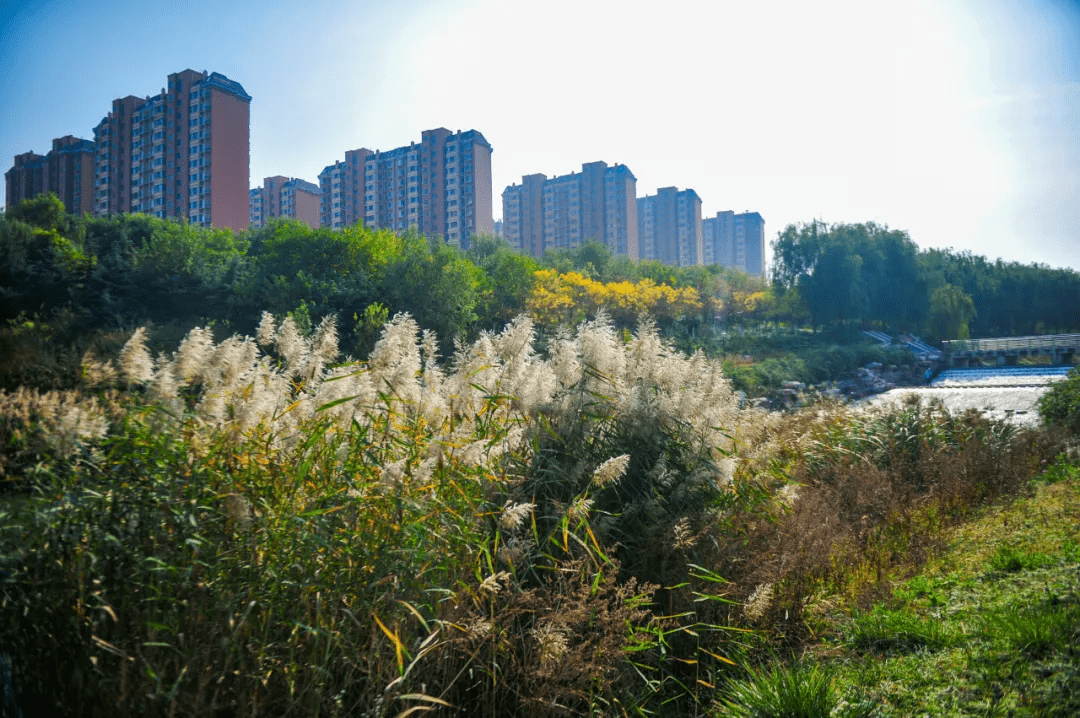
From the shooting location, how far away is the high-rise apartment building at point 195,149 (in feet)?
151

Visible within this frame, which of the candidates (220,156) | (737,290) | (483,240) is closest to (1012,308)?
(737,290)

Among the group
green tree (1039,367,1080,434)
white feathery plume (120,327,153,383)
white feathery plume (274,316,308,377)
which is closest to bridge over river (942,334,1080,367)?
green tree (1039,367,1080,434)

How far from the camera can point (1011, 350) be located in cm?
3183

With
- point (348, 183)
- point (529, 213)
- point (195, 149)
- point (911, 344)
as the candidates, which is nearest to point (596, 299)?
point (911, 344)

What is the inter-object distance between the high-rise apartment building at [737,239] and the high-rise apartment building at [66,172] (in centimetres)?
7352

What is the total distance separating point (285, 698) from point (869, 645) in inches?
116

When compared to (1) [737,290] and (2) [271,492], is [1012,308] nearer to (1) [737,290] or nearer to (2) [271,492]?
(1) [737,290]

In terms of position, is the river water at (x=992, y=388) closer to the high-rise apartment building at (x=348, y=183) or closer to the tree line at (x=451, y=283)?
the tree line at (x=451, y=283)

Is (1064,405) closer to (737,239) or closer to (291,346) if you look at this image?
(291,346)

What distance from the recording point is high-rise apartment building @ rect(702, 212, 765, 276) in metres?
91.7

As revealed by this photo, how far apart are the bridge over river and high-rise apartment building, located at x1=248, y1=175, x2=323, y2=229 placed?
59172 mm

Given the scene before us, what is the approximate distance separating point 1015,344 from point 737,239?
6474cm

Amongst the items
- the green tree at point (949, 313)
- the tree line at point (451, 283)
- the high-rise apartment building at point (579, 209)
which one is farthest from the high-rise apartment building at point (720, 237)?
the green tree at point (949, 313)

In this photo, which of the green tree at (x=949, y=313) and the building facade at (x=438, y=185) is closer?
the green tree at (x=949, y=313)
